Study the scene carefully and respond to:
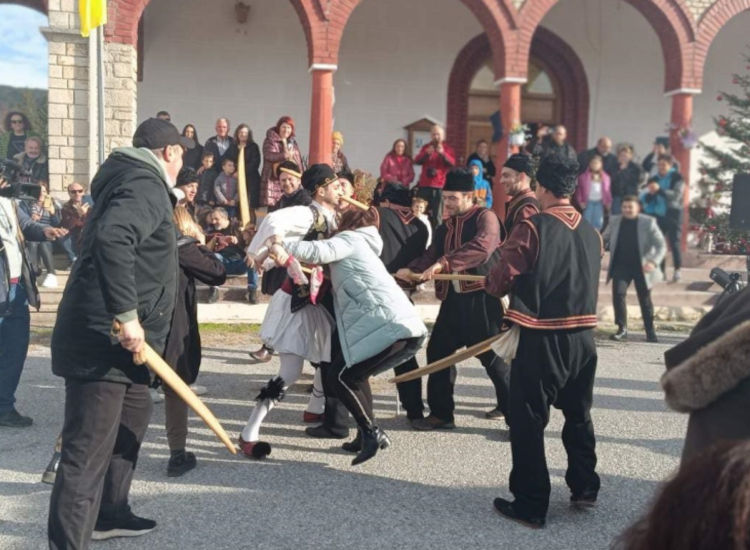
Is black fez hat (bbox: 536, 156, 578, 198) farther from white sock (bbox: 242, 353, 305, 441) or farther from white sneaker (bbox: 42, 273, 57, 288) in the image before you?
white sneaker (bbox: 42, 273, 57, 288)

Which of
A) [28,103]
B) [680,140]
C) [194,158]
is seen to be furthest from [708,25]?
[28,103]

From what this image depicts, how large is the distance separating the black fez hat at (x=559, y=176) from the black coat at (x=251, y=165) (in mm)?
8134

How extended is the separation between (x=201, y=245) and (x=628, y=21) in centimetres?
1394

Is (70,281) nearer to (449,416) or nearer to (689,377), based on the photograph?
(689,377)

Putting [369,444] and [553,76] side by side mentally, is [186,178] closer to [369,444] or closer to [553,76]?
[369,444]

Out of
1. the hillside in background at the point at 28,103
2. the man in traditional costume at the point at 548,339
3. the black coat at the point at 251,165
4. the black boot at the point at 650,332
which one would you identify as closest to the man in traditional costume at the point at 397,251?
the man in traditional costume at the point at 548,339

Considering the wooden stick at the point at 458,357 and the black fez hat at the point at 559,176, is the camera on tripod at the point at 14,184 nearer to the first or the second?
the wooden stick at the point at 458,357

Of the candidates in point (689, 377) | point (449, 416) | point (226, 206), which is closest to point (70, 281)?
point (689, 377)

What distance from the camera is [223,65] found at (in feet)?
47.5

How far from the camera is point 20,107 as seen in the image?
841 inches

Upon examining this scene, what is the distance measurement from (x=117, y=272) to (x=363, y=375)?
2007mm

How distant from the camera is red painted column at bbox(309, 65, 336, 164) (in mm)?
12594

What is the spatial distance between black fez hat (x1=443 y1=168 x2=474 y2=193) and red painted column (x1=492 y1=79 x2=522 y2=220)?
7.69m

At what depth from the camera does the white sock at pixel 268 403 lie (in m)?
4.95
